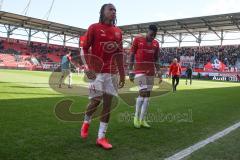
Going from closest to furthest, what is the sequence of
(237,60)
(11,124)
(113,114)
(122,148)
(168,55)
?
(122,148)
(11,124)
(113,114)
(237,60)
(168,55)

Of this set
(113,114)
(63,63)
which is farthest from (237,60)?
(113,114)

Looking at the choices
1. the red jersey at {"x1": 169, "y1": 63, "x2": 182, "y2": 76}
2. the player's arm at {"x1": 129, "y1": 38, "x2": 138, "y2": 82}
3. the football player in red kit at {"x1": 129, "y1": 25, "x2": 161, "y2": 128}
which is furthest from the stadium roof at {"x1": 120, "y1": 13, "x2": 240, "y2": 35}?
the player's arm at {"x1": 129, "y1": 38, "x2": 138, "y2": 82}

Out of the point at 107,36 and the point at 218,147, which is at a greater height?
the point at 107,36

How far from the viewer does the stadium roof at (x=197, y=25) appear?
150 ft

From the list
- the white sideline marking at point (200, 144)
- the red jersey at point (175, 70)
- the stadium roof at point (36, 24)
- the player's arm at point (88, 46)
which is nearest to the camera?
the white sideline marking at point (200, 144)

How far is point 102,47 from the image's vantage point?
5.27 meters

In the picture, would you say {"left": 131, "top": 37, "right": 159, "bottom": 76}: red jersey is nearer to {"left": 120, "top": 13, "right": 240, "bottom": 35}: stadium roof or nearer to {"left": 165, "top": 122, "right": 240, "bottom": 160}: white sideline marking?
{"left": 165, "top": 122, "right": 240, "bottom": 160}: white sideline marking

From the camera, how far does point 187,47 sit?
61844 mm

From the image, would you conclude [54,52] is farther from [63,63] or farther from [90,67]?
[90,67]

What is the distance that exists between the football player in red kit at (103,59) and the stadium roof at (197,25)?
4116cm

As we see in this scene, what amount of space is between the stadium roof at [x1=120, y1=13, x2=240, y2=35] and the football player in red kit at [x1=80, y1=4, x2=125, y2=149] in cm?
4116

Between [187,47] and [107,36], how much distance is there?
2292 inches

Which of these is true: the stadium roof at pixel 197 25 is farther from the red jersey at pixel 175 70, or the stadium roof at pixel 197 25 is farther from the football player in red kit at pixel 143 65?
the football player in red kit at pixel 143 65

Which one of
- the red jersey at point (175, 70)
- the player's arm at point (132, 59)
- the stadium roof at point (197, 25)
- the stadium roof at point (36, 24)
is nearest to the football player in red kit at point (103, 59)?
the player's arm at point (132, 59)
